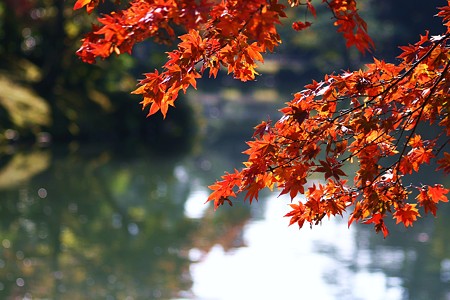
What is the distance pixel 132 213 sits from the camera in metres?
14.3

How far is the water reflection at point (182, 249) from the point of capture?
9766mm

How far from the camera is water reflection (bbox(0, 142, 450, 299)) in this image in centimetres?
977

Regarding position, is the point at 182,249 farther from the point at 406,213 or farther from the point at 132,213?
the point at 406,213

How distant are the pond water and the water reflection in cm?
2

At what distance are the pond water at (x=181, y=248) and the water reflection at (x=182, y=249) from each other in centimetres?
2

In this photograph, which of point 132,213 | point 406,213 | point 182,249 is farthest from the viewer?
point 132,213

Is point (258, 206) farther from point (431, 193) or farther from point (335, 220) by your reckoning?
point (431, 193)

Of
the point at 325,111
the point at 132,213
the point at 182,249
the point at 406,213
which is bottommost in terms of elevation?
the point at 406,213

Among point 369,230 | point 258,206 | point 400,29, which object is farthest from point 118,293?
point 400,29

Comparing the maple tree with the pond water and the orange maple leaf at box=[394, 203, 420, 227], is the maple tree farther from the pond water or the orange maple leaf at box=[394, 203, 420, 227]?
the pond water

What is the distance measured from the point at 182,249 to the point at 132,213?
109 inches

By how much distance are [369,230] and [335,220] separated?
0.88 meters

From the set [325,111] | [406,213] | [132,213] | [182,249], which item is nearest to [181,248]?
[182,249]

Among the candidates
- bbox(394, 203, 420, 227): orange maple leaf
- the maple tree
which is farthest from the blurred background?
bbox(394, 203, 420, 227): orange maple leaf
